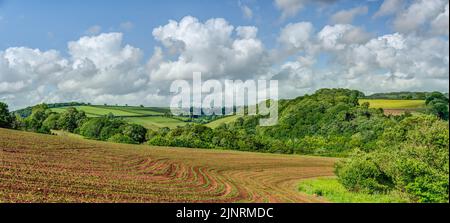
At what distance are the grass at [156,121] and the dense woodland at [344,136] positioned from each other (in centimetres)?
1049

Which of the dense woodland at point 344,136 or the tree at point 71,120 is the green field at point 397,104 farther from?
the tree at point 71,120

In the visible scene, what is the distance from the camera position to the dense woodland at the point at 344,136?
24.9 metres

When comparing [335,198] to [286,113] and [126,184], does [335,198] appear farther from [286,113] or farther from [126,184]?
[286,113]

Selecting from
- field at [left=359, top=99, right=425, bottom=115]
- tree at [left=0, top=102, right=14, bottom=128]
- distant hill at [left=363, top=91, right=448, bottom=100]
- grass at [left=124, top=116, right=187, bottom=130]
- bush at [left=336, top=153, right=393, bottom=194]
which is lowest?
bush at [left=336, top=153, right=393, bottom=194]

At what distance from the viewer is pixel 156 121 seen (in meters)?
112

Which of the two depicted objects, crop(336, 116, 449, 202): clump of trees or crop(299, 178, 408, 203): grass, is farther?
crop(299, 178, 408, 203): grass

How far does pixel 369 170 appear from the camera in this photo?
27875 millimetres

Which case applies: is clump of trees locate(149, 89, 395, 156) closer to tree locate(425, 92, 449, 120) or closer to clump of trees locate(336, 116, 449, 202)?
tree locate(425, 92, 449, 120)

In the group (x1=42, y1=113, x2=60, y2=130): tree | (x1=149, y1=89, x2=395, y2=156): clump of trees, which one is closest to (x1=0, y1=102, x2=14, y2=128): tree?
(x1=42, y1=113, x2=60, y2=130): tree

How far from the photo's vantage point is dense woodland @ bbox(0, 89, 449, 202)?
81.6 ft

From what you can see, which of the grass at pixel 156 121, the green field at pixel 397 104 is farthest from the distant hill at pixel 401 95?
the grass at pixel 156 121

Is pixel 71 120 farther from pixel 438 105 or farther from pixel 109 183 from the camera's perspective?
pixel 438 105

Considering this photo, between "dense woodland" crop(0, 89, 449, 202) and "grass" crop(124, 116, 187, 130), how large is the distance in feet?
34.4
